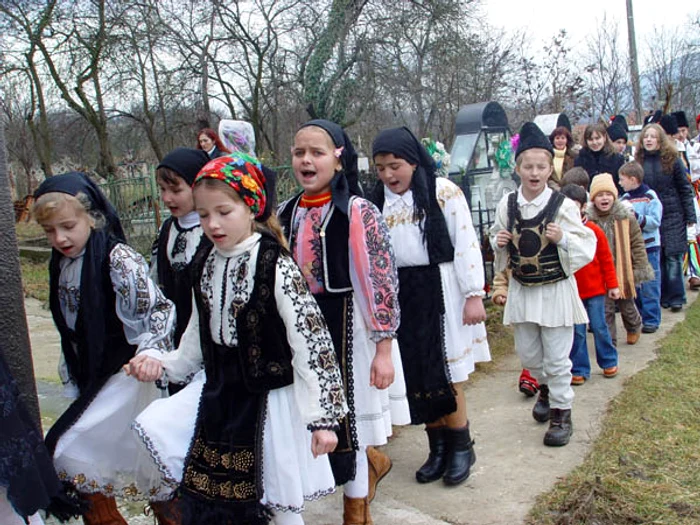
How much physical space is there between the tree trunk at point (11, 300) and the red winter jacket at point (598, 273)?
369 centimetres

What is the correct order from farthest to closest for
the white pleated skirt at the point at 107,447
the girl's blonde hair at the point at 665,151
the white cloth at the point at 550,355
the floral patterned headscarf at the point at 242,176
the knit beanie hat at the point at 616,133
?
the knit beanie hat at the point at 616,133, the girl's blonde hair at the point at 665,151, the white cloth at the point at 550,355, the white pleated skirt at the point at 107,447, the floral patterned headscarf at the point at 242,176

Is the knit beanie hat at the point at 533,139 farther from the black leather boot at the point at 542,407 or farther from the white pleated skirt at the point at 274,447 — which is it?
the white pleated skirt at the point at 274,447

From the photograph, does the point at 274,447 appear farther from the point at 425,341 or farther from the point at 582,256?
the point at 582,256

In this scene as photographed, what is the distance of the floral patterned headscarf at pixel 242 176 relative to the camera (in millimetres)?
2482

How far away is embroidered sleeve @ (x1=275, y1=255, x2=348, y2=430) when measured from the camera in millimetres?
2374

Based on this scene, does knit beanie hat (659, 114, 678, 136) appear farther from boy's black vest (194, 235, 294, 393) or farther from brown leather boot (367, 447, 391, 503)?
boy's black vest (194, 235, 294, 393)

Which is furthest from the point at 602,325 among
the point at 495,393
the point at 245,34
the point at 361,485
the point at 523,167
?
the point at 245,34

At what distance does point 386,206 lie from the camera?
12.0ft

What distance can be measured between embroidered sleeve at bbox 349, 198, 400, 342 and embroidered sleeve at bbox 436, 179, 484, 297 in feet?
2.12

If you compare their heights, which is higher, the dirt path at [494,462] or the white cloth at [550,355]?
the white cloth at [550,355]

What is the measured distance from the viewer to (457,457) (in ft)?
12.3

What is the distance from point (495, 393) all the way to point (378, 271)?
257 centimetres

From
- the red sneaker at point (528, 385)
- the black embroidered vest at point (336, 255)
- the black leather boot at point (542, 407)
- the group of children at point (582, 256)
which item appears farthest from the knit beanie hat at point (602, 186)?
the black embroidered vest at point (336, 255)

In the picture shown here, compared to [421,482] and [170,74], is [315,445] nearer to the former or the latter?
[421,482]
